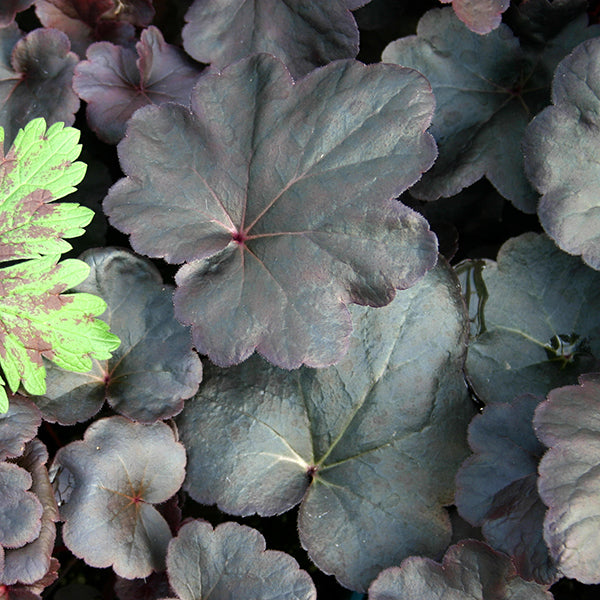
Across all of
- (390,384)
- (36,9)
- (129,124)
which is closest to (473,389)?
(390,384)

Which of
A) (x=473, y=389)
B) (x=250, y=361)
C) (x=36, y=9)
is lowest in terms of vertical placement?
(x=473, y=389)

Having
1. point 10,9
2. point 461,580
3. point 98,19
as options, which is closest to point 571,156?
point 461,580

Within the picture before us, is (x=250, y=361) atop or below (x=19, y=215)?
below

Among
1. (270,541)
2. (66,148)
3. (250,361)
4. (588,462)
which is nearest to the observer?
(588,462)

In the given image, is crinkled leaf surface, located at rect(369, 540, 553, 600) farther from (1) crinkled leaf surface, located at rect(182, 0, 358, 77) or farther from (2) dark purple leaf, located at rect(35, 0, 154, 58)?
(2) dark purple leaf, located at rect(35, 0, 154, 58)

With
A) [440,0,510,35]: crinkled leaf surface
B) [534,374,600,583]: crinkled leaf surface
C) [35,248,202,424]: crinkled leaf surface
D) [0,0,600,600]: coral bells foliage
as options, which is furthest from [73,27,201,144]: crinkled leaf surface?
[534,374,600,583]: crinkled leaf surface

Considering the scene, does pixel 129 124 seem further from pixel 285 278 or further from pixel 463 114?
pixel 463 114

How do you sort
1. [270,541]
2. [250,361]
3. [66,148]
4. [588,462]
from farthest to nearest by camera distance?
1. [270,541]
2. [250,361]
3. [66,148]
4. [588,462]

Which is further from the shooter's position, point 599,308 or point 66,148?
point 599,308

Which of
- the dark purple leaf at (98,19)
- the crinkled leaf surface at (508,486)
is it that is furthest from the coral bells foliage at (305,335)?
the dark purple leaf at (98,19)

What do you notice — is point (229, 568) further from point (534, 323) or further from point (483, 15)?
point (483, 15)
